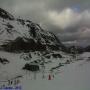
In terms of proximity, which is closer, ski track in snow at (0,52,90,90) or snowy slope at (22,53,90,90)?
snowy slope at (22,53,90,90)

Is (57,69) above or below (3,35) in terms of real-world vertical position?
below

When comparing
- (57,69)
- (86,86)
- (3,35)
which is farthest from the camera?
(3,35)

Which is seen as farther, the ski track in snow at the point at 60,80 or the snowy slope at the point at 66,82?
the ski track in snow at the point at 60,80

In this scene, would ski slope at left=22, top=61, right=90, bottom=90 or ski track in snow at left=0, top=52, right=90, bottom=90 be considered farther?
ski track in snow at left=0, top=52, right=90, bottom=90

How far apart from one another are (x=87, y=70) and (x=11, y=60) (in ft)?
44.9

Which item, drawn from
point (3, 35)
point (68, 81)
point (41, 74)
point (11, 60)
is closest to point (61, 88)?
point (68, 81)

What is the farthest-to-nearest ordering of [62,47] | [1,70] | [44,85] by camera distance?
1. [62,47]
2. [1,70]
3. [44,85]

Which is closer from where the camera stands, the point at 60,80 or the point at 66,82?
the point at 66,82

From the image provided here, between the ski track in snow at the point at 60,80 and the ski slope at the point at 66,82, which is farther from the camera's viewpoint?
the ski track in snow at the point at 60,80

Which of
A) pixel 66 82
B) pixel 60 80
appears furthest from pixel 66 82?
pixel 60 80

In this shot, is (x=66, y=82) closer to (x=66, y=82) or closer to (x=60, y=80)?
(x=66, y=82)

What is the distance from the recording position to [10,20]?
73.2 meters

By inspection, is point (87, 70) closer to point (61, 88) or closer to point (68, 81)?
point (68, 81)

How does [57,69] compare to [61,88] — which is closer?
[61,88]
